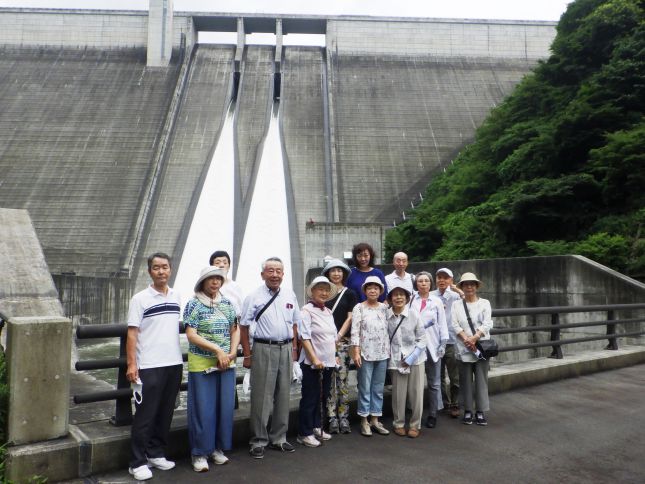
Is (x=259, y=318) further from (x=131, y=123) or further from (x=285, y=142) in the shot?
(x=131, y=123)

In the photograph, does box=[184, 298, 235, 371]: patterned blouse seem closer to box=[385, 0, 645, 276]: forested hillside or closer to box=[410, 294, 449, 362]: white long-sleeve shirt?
box=[410, 294, 449, 362]: white long-sleeve shirt

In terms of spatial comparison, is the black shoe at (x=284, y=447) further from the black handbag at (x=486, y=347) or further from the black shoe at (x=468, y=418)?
the black handbag at (x=486, y=347)

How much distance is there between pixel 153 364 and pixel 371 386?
1.82 m

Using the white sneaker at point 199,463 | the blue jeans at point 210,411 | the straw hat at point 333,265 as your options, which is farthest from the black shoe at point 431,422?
the white sneaker at point 199,463

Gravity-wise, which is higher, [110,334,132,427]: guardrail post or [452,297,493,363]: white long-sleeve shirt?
→ [452,297,493,363]: white long-sleeve shirt

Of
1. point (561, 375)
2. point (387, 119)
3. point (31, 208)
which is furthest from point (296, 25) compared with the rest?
point (561, 375)

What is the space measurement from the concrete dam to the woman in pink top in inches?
424

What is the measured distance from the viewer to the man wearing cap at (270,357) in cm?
394

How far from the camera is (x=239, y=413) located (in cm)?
425

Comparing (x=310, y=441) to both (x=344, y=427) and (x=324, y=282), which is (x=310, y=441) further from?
(x=324, y=282)

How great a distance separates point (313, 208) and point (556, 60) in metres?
12.2

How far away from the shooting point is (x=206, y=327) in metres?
3.67

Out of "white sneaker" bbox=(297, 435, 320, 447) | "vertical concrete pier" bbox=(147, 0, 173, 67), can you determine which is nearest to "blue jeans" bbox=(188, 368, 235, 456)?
"white sneaker" bbox=(297, 435, 320, 447)

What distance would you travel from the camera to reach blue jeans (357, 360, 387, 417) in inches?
175
